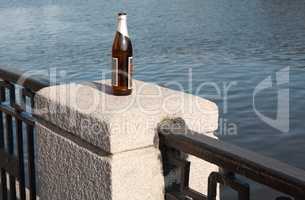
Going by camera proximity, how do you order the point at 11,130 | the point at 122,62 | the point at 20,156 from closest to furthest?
1. the point at 122,62
2. the point at 20,156
3. the point at 11,130

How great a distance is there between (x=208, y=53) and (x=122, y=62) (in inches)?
674

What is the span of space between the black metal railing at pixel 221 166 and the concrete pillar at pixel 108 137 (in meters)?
0.06

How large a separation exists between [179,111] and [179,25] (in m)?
25.5

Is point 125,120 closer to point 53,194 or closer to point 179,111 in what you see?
point 179,111

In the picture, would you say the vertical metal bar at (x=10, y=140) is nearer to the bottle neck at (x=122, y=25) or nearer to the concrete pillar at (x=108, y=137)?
the concrete pillar at (x=108, y=137)

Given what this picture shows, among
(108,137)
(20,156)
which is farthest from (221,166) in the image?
(20,156)

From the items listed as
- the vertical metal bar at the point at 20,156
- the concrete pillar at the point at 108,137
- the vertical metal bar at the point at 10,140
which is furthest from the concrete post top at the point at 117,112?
the vertical metal bar at the point at 10,140

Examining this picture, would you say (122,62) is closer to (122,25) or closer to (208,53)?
(122,25)

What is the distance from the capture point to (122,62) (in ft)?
9.95

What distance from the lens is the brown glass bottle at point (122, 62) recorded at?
2.96 m

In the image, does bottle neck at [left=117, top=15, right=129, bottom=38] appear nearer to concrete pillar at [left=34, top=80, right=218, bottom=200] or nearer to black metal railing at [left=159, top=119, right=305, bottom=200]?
concrete pillar at [left=34, top=80, right=218, bottom=200]

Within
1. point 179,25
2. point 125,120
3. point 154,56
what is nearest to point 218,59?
point 154,56

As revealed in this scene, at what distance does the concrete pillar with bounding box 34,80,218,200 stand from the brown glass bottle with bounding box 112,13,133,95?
0.06 metres

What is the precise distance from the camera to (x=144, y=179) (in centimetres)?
264
